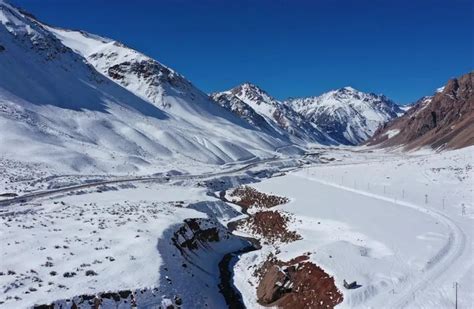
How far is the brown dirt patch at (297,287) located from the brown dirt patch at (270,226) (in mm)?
9020

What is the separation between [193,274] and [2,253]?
10.4 m

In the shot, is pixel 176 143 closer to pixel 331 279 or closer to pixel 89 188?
pixel 89 188

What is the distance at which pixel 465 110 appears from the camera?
199375 mm

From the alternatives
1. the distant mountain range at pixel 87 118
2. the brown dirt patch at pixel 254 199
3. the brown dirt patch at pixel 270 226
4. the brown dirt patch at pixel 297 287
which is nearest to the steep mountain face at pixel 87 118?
the distant mountain range at pixel 87 118

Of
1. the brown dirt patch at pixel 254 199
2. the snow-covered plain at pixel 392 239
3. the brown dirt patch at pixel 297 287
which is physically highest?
the snow-covered plain at pixel 392 239

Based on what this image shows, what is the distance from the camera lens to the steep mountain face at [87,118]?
82.3 m

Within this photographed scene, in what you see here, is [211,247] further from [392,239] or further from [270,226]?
[392,239]

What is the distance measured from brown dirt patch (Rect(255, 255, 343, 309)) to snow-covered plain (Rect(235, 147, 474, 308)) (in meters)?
0.68

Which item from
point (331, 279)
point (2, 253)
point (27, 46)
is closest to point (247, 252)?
point (331, 279)

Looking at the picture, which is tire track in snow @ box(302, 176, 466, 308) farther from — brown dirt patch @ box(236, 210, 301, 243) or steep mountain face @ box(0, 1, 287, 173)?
steep mountain face @ box(0, 1, 287, 173)

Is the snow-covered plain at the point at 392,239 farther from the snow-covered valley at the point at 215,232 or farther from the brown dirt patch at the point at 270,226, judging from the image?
the brown dirt patch at the point at 270,226

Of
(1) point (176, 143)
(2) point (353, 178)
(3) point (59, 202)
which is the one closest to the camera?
(3) point (59, 202)

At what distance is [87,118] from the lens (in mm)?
112938

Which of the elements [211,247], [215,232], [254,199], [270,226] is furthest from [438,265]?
[254,199]
